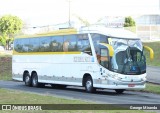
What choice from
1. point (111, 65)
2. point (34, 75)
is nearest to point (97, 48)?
point (111, 65)

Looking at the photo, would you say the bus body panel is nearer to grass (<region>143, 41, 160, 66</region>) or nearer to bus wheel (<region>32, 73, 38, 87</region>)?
bus wheel (<region>32, 73, 38, 87</region>)

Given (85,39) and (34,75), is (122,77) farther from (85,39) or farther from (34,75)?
(34,75)

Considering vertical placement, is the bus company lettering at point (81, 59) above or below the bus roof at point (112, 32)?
below

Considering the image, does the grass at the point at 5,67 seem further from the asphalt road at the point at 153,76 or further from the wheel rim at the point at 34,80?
the wheel rim at the point at 34,80

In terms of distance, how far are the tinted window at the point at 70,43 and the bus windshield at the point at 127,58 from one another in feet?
9.70

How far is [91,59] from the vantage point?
24703mm

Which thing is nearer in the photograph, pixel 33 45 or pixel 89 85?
pixel 89 85

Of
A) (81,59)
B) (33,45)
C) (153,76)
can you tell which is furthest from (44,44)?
(153,76)

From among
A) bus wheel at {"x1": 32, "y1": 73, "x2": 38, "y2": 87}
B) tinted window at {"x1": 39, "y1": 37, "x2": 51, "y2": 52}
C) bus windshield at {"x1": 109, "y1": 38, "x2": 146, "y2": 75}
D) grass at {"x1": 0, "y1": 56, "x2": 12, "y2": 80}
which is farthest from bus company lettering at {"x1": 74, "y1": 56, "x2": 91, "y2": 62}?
→ grass at {"x1": 0, "y1": 56, "x2": 12, "y2": 80}

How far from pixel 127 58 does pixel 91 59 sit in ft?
6.59

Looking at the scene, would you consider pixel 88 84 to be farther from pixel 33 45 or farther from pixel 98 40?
pixel 33 45

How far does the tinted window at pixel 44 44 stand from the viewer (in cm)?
2900

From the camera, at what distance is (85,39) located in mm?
25359

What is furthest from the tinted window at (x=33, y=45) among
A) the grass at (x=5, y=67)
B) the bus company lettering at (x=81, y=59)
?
the grass at (x=5, y=67)
